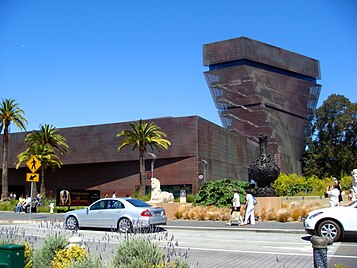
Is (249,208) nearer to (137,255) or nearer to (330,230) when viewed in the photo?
(330,230)

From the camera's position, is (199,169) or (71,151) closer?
(199,169)

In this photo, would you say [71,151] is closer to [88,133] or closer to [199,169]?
[88,133]

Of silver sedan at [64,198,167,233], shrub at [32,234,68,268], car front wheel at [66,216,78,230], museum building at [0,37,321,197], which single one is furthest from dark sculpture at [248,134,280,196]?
museum building at [0,37,321,197]

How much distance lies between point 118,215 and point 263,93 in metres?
83.8

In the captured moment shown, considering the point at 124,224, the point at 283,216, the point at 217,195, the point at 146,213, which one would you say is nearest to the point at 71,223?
the point at 124,224

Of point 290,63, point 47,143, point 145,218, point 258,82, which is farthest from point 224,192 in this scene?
point 290,63

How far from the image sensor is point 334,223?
41.3 ft

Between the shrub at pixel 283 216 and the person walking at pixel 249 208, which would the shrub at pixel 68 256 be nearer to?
the person walking at pixel 249 208

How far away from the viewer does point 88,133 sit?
6119 centimetres

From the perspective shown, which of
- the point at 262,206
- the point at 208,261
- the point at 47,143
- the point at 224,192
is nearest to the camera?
the point at 208,261

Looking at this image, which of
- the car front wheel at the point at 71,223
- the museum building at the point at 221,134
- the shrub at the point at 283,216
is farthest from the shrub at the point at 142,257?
the museum building at the point at 221,134

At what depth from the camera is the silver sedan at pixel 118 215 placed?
16406mm

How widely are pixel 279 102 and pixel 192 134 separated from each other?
175 feet

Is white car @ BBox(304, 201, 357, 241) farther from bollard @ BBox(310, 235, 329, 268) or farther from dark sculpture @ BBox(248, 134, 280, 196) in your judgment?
dark sculpture @ BBox(248, 134, 280, 196)
